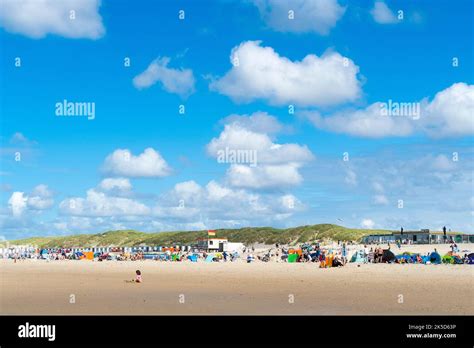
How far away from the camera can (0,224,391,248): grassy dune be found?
115444 mm

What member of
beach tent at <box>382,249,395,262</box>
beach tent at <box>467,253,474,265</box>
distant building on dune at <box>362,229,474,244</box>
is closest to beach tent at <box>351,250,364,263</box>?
beach tent at <box>382,249,395,262</box>

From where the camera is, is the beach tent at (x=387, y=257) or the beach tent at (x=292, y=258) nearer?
the beach tent at (x=387, y=257)

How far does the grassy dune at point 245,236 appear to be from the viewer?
115m

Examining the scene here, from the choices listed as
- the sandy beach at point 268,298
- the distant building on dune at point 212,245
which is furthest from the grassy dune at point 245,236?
the sandy beach at point 268,298

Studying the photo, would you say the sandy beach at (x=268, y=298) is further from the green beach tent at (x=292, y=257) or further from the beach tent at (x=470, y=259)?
the green beach tent at (x=292, y=257)

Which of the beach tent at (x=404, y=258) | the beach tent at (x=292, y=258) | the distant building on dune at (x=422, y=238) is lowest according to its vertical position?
the beach tent at (x=292, y=258)

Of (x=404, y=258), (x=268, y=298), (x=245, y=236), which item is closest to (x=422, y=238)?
(x=404, y=258)

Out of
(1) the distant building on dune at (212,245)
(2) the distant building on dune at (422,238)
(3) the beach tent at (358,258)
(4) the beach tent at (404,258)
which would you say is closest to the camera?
(4) the beach tent at (404,258)

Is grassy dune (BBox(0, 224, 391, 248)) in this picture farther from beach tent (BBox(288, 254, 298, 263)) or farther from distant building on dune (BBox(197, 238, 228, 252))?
beach tent (BBox(288, 254, 298, 263))

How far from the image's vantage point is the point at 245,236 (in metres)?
144

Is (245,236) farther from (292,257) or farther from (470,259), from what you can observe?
(470,259)
